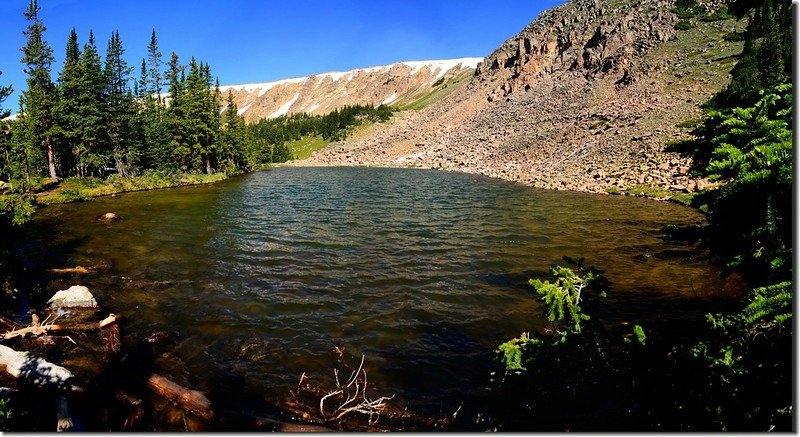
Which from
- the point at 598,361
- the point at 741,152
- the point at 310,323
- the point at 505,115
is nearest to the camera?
the point at 741,152

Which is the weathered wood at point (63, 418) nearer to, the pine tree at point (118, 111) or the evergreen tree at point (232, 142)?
the pine tree at point (118, 111)

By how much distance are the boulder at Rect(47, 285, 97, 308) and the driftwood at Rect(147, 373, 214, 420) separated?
17.4 ft

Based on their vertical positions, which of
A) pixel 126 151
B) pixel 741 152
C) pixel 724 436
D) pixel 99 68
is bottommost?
pixel 724 436

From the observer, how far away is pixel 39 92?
43750mm

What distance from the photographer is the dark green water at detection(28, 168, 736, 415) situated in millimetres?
9133

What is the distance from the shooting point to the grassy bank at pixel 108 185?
3542cm

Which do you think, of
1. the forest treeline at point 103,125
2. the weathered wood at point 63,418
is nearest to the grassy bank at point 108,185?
the forest treeline at point 103,125

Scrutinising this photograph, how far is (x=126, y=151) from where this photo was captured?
5600 cm

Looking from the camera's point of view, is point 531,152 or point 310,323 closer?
point 310,323

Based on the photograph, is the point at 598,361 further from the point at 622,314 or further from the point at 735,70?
the point at 735,70

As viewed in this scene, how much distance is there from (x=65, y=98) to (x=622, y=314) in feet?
195

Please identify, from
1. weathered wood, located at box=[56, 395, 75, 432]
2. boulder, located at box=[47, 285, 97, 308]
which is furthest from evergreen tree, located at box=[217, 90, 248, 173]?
weathered wood, located at box=[56, 395, 75, 432]

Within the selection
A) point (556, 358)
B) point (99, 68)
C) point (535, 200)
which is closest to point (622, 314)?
point (556, 358)

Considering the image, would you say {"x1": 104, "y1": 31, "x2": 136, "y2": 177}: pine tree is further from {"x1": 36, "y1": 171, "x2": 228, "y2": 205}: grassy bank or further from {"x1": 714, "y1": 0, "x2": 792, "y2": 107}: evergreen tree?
{"x1": 714, "y1": 0, "x2": 792, "y2": 107}: evergreen tree
